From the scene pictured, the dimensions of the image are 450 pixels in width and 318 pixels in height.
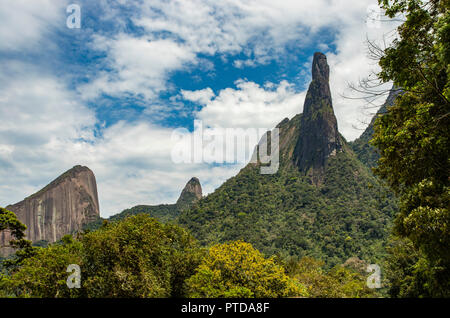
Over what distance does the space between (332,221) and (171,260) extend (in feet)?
236

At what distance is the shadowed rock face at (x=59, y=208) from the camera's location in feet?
342

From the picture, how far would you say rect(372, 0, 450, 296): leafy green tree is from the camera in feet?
25.2

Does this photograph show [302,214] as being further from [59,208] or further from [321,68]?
[59,208]

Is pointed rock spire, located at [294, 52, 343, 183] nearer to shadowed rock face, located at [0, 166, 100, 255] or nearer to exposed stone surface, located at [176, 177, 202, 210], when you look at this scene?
exposed stone surface, located at [176, 177, 202, 210]

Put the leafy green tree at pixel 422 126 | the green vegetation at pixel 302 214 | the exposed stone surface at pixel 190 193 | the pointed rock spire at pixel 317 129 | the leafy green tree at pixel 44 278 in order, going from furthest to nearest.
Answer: the exposed stone surface at pixel 190 193 < the pointed rock spire at pixel 317 129 < the green vegetation at pixel 302 214 < the leafy green tree at pixel 44 278 < the leafy green tree at pixel 422 126

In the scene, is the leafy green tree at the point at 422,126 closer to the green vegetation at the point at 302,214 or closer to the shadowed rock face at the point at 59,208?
the green vegetation at the point at 302,214

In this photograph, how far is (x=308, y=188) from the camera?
100 metres

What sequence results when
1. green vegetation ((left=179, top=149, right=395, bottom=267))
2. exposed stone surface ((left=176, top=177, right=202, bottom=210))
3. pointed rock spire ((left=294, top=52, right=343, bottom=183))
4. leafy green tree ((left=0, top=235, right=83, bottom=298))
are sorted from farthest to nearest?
1. exposed stone surface ((left=176, top=177, right=202, bottom=210))
2. pointed rock spire ((left=294, top=52, right=343, bottom=183))
3. green vegetation ((left=179, top=149, right=395, bottom=267))
4. leafy green tree ((left=0, top=235, right=83, bottom=298))

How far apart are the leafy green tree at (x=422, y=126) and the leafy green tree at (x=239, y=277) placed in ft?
22.5

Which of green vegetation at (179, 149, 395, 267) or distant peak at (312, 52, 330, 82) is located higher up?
distant peak at (312, 52, 330, 82)

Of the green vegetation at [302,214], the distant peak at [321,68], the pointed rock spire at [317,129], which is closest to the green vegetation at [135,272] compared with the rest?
the green vegetation at [302,214]

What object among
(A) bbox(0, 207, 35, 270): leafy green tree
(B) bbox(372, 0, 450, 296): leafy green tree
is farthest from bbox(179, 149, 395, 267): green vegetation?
(B) bbox(372, 0, 450, 296): leafy green tree

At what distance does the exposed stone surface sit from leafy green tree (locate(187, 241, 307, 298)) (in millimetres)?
153823
